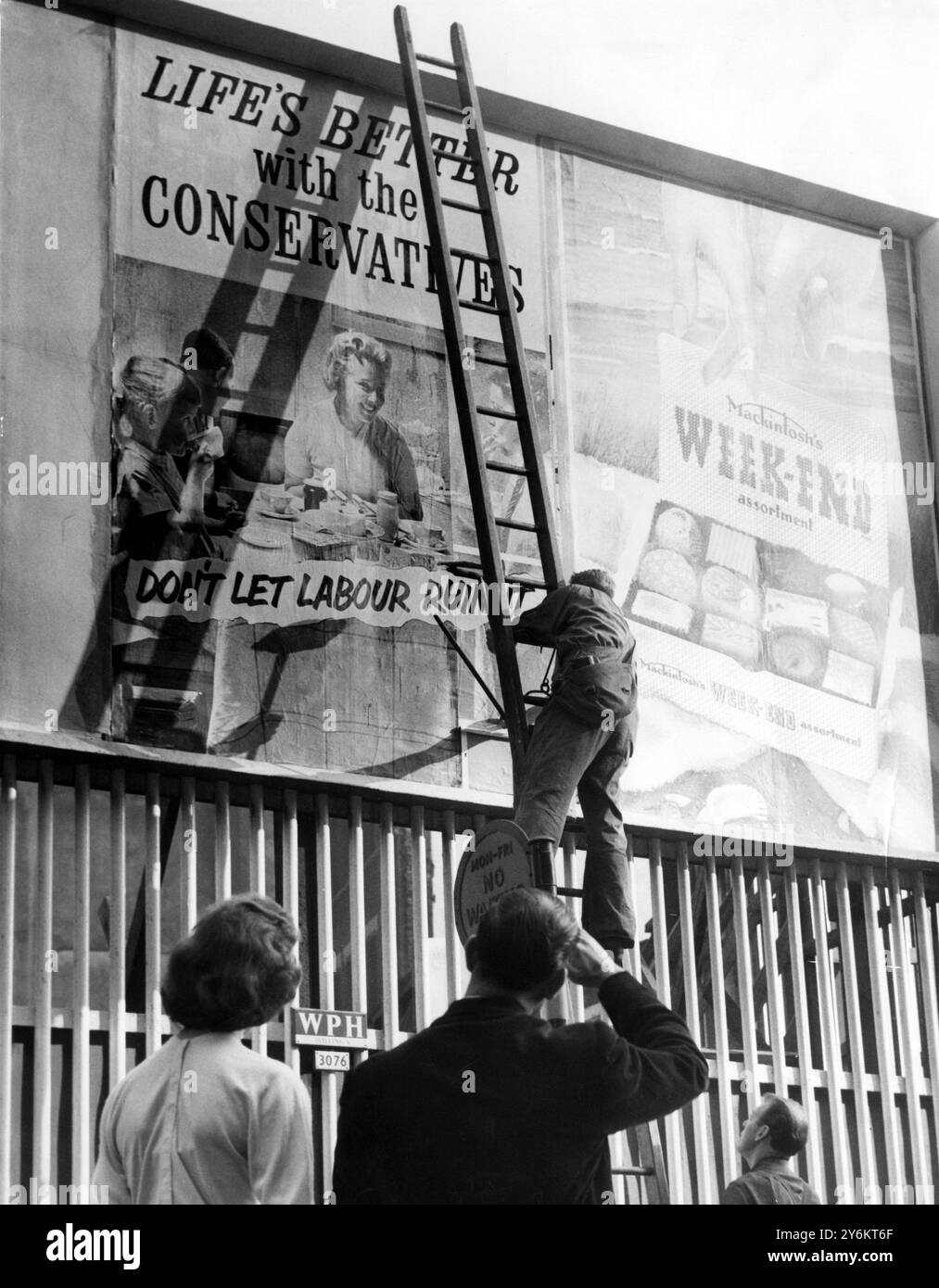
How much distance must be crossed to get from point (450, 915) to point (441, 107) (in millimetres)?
3945

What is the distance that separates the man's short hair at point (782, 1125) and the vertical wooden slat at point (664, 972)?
7.06ft

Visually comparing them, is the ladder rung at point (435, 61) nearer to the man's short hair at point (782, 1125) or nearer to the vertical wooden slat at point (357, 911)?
the vertical wooden slat at point (357, 911)

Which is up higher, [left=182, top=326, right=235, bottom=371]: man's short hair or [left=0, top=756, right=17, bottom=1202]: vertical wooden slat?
[left=182, top=326, right=235, bottom=371]: man's short hair

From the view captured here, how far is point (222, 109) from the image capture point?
28.7ft

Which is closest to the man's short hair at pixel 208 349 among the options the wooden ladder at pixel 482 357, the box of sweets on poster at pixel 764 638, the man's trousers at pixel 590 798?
the wooden ladder at pixel 482 357

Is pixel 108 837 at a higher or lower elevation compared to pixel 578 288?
lower

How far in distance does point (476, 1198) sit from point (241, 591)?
191 inches

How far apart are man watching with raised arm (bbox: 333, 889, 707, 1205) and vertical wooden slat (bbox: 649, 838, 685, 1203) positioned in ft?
15.5

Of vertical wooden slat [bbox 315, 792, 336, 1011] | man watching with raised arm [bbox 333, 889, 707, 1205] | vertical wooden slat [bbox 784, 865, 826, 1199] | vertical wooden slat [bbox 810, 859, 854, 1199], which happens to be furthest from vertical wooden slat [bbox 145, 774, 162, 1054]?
man watching with raised arm [bbox 333, 889, 707, 1205]

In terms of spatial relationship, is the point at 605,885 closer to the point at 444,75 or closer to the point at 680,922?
the point at 680,922

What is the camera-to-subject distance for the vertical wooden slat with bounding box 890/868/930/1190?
354 inches

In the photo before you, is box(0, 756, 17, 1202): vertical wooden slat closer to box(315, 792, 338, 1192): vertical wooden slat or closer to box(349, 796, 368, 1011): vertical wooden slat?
box(315, 792, 338, 1192): vertical wooden slat

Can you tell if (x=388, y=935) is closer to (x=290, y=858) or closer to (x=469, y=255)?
(x=290, y=858)
